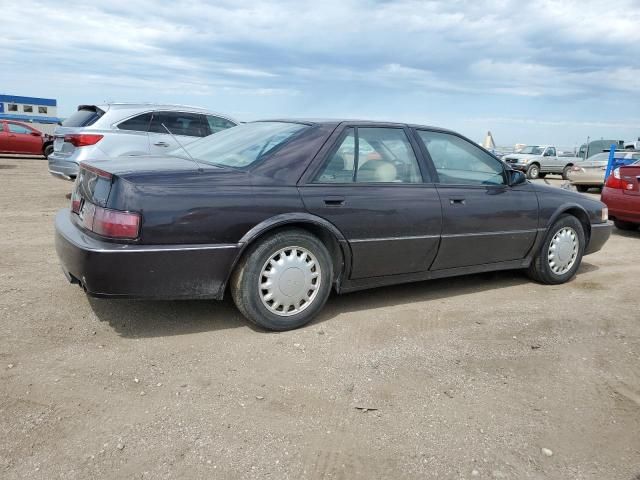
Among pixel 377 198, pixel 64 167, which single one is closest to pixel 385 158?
pixel 377 198

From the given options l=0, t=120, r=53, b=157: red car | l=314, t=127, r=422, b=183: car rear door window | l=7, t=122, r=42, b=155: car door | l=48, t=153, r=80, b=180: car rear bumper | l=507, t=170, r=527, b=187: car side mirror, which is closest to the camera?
l=314, t=127, r=422, b=183: car rear door window

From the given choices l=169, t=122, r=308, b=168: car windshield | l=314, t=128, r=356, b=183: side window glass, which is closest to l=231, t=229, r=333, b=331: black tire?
l=314, t=128, r=356, b=183: side window glass

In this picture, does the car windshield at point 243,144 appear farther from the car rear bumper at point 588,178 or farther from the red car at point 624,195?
the car rear bumper at point 588,178

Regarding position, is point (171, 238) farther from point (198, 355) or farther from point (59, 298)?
point (59, 298)

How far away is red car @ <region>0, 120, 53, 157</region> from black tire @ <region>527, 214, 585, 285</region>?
19.3 metres

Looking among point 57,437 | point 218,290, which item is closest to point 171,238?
point 218,290

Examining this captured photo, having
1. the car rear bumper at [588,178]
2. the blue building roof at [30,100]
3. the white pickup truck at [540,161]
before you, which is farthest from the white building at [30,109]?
the car rear bumper at [588,178]

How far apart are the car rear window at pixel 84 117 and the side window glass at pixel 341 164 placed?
5.89m

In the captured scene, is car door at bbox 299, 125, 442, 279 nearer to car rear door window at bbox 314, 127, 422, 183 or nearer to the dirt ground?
car rear door window at bbox 314, 127, 422, 183

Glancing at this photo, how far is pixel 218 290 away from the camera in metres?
3.63

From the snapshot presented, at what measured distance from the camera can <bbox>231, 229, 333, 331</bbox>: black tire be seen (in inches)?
144

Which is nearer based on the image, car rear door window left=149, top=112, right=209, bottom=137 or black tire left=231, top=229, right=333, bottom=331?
black tire left=231, top=229, right=333, bottom=331

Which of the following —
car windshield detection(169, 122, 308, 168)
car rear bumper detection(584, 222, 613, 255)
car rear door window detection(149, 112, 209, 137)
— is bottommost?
car rear bumper detection(584, 222, 613, 255)

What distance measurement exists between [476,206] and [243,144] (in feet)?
6.49
